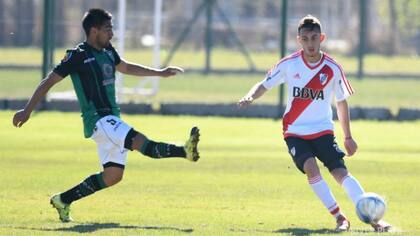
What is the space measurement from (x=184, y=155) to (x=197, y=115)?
1181 centimetres

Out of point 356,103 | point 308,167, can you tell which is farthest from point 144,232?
point 356,103

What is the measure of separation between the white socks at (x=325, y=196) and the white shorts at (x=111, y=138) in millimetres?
1561

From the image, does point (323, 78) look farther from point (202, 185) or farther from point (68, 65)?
point (202, 185)

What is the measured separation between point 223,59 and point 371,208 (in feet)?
73.0

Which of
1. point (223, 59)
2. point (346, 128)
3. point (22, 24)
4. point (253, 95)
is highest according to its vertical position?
point (253, 95)

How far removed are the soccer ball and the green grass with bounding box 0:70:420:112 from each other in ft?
44.1

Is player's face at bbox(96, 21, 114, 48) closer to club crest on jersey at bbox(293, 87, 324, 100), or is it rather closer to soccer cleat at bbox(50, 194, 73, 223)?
soccer cleat at bbox(50, 194, 73, 223)

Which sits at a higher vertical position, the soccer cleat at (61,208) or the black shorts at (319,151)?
the black shorts at (319,151)

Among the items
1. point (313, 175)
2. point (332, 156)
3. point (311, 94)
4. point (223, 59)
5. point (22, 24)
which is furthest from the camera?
point (223, 59)

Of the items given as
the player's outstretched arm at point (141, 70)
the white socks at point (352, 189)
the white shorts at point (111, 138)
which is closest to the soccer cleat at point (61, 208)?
the white shorts at point (111, 138)

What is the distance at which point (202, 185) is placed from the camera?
12.2m

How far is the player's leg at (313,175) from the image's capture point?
9.30 metres

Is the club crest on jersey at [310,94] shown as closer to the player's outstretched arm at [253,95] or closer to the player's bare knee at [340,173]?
the player's outstretched arm at [253,95]

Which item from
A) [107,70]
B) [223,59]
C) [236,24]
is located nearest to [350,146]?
[107,70]
